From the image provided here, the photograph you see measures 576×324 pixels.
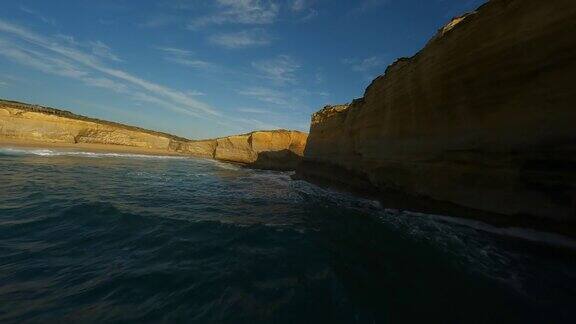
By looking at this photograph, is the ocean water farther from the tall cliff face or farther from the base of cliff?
the tall cliff face

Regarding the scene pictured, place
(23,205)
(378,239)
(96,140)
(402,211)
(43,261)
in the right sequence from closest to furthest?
1. (43,261)
2. (378,239)
3. (23,205)
4. (402,211)
5. (96,140)

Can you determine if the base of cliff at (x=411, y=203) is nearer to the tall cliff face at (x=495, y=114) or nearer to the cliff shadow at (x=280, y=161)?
the tall cliff face at (x=495, y=114)

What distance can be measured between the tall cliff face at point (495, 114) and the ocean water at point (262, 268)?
104 centimetres

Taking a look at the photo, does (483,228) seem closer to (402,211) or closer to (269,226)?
(402,211)

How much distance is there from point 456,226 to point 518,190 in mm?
1946

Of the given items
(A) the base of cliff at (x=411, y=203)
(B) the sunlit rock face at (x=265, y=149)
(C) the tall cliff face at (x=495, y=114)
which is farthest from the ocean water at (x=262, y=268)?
(B) the sunlit rock face at (x=265, y=149)

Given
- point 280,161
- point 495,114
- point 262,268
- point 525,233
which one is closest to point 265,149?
point 280,161

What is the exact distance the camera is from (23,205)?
8.24 m

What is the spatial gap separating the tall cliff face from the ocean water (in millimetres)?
1043

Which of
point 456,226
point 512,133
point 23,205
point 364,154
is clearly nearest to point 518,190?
point 512,133

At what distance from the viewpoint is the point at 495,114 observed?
7.35 m

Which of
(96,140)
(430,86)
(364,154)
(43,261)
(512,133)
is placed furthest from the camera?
(96,140)

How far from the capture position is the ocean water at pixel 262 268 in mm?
Answer: 4066

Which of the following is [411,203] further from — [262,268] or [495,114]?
[262,268]
